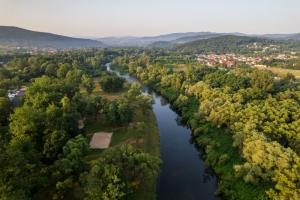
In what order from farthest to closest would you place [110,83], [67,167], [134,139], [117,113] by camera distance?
[110,83], [117,113], [134,139], [67,167]

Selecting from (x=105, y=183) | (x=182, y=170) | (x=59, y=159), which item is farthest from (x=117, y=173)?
(x=182, y=170)

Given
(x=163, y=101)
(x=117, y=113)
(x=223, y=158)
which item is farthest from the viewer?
(x=163, y=101)

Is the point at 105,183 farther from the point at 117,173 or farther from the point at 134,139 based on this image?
the point at 134,139

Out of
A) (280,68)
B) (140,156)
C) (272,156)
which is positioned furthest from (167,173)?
(280,68)

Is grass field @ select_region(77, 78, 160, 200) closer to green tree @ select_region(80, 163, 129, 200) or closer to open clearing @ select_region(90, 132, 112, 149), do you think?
open clearing @ select_region(90, 132, 112, 149)

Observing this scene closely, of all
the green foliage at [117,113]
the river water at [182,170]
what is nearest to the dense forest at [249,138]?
the river water at [182,170]

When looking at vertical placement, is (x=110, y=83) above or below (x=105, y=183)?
above

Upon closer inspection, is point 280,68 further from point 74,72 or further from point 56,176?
point 56,176

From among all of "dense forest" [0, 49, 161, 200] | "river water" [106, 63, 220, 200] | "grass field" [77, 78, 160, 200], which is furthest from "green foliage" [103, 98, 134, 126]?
"river water" [106, 63, 220, 200]
